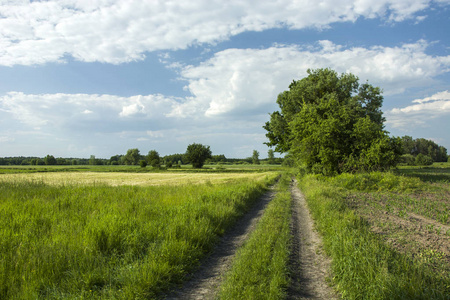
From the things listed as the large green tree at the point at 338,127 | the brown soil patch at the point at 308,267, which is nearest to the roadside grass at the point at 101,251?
the brown soil patch at the point at 308,267

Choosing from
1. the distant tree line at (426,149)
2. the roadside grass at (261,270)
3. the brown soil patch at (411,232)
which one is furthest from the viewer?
the distant tree line at (426,149)

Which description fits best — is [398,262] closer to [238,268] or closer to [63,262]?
[238,268]

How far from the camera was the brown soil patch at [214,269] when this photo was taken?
4430mm

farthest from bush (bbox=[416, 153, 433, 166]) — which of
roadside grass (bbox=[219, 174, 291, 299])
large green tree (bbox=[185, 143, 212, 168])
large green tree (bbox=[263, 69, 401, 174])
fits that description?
roadside grass (bbox=[219, 174, 291, 299])

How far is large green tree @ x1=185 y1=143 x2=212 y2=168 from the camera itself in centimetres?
9138

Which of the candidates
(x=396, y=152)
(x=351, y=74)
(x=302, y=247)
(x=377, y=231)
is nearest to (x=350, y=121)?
(x=396, y=152)

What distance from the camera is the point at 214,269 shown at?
5504mm

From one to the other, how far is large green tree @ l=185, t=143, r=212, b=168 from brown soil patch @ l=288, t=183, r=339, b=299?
83728 mm

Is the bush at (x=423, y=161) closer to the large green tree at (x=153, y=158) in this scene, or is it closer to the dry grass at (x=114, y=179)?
the dry grass at (x=114, y=179)

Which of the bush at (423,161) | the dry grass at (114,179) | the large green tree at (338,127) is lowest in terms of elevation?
the dry grass at (114,179)

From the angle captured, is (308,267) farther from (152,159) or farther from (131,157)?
(131,157)

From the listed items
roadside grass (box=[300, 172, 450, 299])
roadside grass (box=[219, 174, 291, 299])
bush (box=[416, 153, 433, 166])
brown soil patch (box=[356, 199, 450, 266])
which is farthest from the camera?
bush (box=[416, 153, 433, 166])

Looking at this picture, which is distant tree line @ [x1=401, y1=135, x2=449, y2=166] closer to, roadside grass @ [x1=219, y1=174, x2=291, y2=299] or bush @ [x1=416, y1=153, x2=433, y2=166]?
bush @ [x1=416, y1=153, x2=433, y2=166]

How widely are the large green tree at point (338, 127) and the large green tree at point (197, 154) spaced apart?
6026 centimetres
